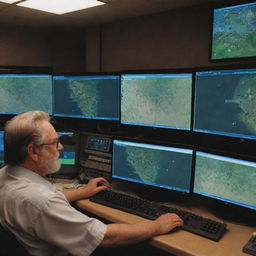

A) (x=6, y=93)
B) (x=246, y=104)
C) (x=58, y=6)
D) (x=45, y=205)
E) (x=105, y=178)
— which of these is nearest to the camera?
(x=45, y=205)

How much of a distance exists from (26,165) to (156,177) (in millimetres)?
843

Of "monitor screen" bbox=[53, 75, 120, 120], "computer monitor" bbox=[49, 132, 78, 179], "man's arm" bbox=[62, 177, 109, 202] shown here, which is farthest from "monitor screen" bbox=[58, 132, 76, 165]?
"man's arm" bbox=[62, 177, 109, 202]

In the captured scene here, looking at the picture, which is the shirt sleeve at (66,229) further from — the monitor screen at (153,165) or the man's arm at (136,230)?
the monitor screen at (153,165)

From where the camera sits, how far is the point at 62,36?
3.72 meters

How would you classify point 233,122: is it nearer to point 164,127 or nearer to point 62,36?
point 164,127

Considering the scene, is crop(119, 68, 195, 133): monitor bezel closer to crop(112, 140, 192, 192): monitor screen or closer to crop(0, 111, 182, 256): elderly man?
crop(112, 140, 192, 192): monitor screen

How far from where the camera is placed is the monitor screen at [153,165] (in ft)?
5.82

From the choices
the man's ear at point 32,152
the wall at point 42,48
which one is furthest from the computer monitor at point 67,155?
the wall at point 42,48

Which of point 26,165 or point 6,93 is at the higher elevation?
point 6,93

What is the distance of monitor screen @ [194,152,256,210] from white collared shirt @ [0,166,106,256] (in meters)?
0.70

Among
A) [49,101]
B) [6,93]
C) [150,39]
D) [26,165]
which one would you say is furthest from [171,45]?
[26,165]

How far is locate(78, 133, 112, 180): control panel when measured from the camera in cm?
218

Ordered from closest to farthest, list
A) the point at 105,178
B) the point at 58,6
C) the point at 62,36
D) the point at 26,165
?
1. the point at 26,165
2. the point at 105,178
3. the point at 58,6
4. the point at 62,36

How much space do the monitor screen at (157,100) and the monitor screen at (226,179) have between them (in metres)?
0.29
